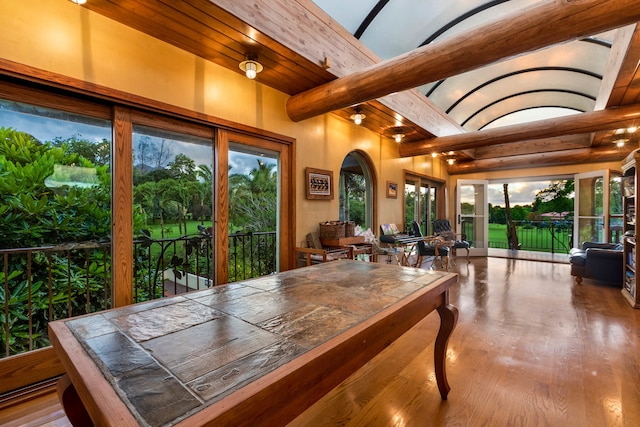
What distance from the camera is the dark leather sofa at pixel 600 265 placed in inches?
165

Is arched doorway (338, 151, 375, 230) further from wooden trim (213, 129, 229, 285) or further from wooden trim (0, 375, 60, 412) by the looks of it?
wooden trim (0, 375, 60, 412)

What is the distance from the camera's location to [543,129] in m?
4.25

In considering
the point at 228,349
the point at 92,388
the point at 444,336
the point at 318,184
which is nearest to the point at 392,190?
the point at 318,184

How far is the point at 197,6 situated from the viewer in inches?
76.0

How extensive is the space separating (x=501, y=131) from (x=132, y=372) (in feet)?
17.7

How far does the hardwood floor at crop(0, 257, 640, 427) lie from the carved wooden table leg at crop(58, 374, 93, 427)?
0.87 m

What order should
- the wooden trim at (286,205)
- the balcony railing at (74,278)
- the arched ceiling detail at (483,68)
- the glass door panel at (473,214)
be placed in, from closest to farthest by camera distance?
1. the balcony railing at (74,278)
2. the arched ceiling detail at (483,68)
3. the wooden trim at (286,205)
4. the glass door panel at (473,214)

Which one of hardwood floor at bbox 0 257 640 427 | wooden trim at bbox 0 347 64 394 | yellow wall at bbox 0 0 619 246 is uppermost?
yellow wall at bbox 0 0 619 246

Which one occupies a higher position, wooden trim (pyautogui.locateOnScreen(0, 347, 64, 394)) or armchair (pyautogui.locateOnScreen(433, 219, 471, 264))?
armchair (pyautogui.locateOnScreen(433, 219, 471, 264))

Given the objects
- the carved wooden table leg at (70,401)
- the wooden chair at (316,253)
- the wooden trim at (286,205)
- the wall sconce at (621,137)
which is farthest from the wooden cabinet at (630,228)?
the carved wooden table leg at (70,401)

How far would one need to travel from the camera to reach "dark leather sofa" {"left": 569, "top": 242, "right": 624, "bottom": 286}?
4.19 meters

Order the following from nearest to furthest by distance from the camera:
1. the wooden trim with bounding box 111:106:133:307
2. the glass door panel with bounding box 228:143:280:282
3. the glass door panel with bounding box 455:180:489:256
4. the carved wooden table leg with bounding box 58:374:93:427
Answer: the carved wooden table leg with bounding box 58:374:93:427 → the wooden trim with bounding box 111:106:133:307 → the glass door panel with bounding box 228:143:280:282 → the glass door panel with bounding box 455:180:489:256

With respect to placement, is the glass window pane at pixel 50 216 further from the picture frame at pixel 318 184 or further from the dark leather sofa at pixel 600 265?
the dark leather sofa at pixel 600 265

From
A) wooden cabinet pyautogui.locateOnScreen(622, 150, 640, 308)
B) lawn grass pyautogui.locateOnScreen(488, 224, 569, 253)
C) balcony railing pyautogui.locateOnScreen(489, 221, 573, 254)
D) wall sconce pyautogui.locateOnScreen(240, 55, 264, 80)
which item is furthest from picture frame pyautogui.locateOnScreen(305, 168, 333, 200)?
lawn grass pyautogui.locateOnScreen(488, 224, 569, 253)
